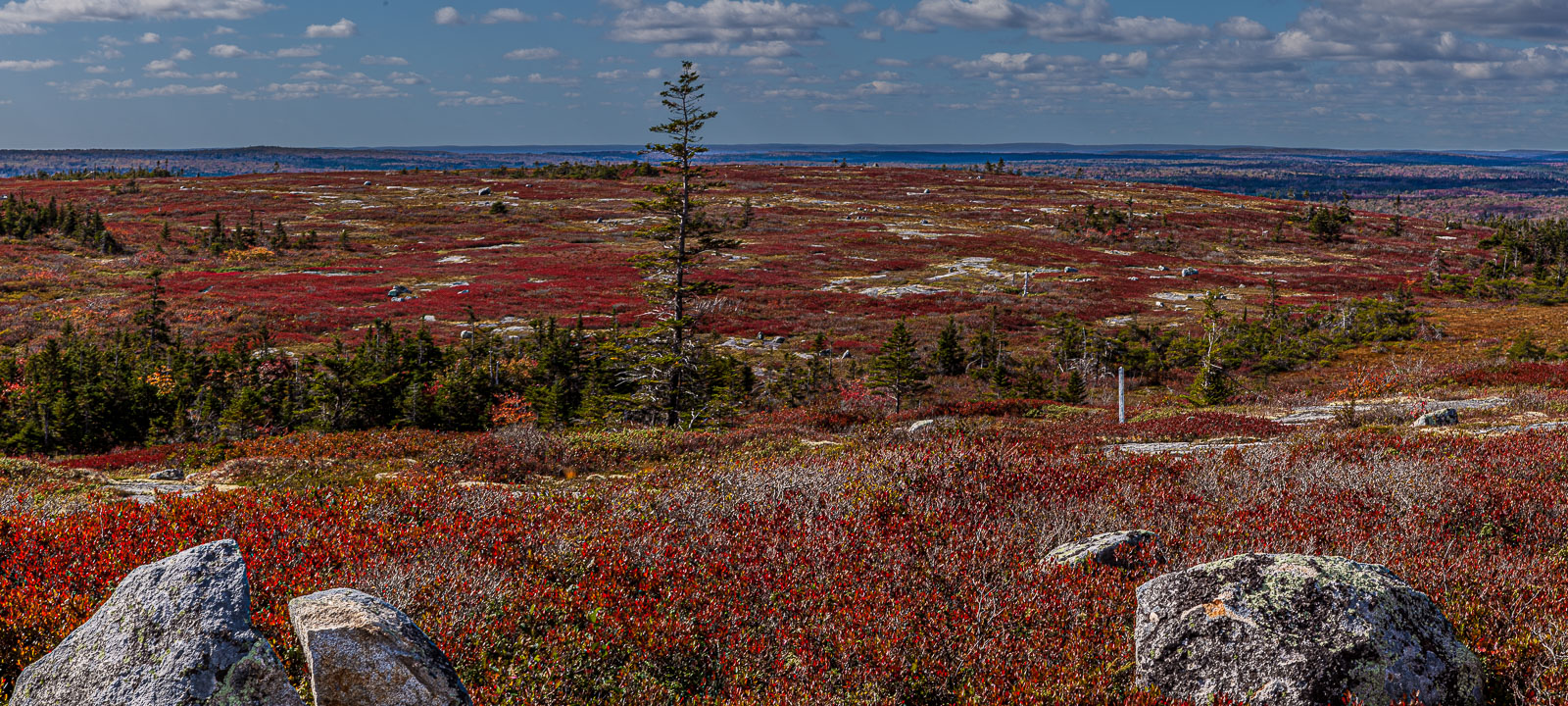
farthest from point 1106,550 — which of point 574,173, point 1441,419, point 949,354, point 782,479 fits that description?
point 574,173

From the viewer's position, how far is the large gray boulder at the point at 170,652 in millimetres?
3053

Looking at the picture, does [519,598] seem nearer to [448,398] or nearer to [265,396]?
[448,398]

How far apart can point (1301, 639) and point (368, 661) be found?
4.23 m

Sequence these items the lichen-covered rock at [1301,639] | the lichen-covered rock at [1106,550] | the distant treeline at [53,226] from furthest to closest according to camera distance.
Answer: the distant treeline at [53,226] → the lichen-covered rock at [1106,550] → the lichen-covered rock at [1301,639]

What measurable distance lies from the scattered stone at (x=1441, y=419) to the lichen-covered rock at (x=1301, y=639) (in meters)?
11.4

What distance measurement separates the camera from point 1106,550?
6008 mm

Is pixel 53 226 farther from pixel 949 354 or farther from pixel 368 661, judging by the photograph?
pixel 368 661

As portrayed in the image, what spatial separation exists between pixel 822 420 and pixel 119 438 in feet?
68.9

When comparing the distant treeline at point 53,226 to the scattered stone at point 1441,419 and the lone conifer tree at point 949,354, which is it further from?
the scattered stone at point 1441,419

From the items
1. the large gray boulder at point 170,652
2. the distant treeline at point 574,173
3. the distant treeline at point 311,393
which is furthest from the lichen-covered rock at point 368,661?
the distant treeline at point 574,173

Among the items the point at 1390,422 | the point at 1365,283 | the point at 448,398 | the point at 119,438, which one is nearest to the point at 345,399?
the point at 448,398

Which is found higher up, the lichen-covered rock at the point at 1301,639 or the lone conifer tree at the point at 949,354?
the lichen-covered rock at the point at 1301,639

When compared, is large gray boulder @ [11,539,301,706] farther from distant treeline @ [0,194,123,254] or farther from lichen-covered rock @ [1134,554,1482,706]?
distant treeline @ [0,194,123,254]

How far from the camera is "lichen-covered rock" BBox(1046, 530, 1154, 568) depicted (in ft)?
19.5
